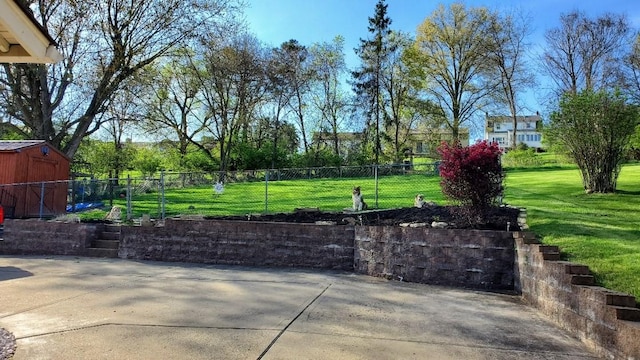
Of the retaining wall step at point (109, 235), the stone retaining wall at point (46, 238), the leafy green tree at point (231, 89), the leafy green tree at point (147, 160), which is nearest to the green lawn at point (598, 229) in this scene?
the retaining wall step at point (109, 235)

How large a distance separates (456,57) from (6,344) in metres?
38.1

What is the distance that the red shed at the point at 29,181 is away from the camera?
15484mm

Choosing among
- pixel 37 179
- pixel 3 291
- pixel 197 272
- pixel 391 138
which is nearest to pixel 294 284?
pixel 197 272

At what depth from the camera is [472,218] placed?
29.3ft

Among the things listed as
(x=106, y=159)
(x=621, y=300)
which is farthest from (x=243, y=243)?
(x=106, y=159)

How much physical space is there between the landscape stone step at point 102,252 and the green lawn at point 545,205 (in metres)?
2.55

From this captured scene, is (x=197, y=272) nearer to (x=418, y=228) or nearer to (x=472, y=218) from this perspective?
(x=418, y=228)

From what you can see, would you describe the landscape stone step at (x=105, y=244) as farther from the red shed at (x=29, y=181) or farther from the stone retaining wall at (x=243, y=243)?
the red shed at (x=29, y=181)

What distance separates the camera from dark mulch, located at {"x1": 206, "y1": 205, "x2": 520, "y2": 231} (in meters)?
9.06

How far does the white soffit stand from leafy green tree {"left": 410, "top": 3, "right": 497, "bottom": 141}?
3546cm

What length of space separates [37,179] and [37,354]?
15036 mm

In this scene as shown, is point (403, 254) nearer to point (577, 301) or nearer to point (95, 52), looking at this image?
point (577, 301)

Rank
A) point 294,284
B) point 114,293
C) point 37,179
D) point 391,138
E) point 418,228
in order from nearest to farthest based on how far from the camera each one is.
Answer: point 114,293
point 294,284
point 418,228
point 37,179
point 391,138

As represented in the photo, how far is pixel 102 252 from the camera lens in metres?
11.5
